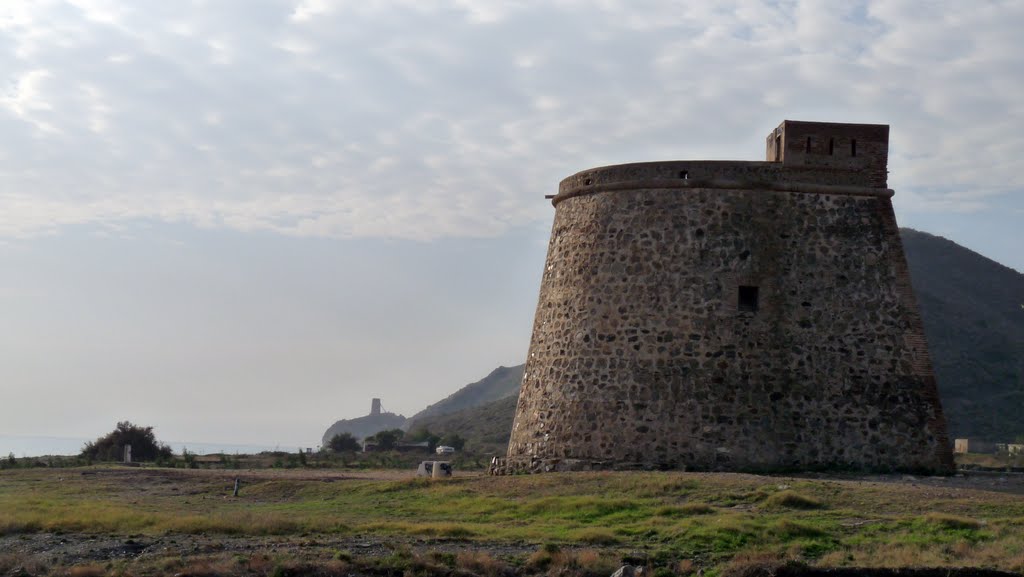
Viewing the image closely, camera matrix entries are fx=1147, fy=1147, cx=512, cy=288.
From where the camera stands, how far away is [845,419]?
736 inches

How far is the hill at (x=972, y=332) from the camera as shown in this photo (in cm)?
4931

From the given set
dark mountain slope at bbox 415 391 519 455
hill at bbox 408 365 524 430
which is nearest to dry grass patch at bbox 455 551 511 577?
dark mountain slope at bbox 415 391 519 455

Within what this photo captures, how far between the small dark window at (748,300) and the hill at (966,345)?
25.5 m

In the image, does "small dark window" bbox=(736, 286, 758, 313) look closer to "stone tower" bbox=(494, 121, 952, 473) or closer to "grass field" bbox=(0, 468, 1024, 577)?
"stone tower" bbox=(494, 121, 952, 473)

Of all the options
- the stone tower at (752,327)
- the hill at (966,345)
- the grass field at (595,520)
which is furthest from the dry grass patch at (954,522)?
the hill at (966,345)

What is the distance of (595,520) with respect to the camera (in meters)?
14.3

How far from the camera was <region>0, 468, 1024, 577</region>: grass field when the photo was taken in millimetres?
11508

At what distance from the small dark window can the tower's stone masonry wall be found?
7cm

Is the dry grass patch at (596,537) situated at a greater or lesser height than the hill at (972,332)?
lesser

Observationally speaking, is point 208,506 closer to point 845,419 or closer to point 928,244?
point 845,419

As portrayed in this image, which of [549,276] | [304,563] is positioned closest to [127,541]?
[304,563]

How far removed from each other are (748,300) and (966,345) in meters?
40.8

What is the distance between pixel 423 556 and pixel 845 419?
9.59m

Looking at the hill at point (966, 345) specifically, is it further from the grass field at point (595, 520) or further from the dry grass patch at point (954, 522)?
the dry grass patch at point (954, 522)
